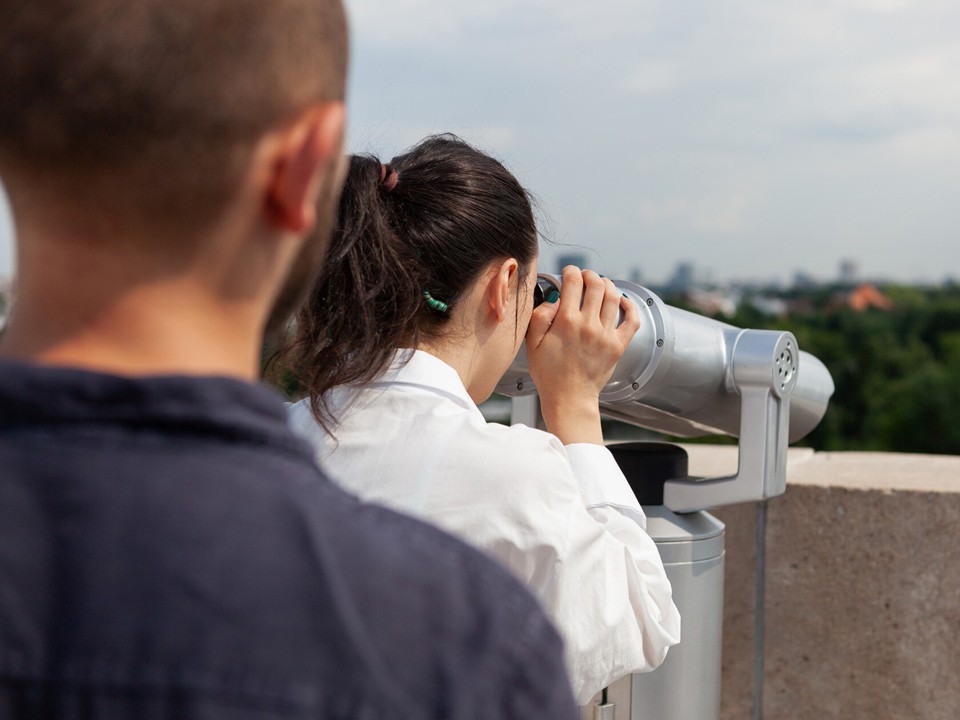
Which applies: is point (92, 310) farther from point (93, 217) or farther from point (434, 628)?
point (434, 628)

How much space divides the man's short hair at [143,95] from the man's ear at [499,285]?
3.51 feet

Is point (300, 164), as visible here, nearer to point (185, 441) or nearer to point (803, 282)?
point (185, 441)

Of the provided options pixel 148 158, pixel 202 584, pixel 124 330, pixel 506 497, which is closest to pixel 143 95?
pixel 148 158

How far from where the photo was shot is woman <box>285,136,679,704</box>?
150 centimetres

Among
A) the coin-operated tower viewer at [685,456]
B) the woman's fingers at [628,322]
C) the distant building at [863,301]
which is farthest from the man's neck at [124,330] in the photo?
the distant building at [863,301]

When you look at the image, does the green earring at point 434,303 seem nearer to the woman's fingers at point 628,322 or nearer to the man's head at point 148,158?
the woman's fingers at point 628,322

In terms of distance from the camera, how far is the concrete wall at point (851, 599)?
255 cm

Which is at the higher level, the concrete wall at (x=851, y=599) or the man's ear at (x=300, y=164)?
the man's ear at (x=300, y=164)

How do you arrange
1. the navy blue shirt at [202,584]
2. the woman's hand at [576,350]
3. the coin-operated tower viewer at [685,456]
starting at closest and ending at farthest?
the navy blue shirt at [202,584]
the woman's hand at [576,350]
the coin-operated tower viewer at [685,456]

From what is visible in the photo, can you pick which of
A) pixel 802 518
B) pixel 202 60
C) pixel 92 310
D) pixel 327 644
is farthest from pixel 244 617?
pixel 802 518

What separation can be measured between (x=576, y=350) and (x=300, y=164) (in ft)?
→ 4.00

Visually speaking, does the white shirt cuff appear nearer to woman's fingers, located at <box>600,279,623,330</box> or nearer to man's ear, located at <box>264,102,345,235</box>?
woman's fingers, located at <box>600,279,623,330</box>

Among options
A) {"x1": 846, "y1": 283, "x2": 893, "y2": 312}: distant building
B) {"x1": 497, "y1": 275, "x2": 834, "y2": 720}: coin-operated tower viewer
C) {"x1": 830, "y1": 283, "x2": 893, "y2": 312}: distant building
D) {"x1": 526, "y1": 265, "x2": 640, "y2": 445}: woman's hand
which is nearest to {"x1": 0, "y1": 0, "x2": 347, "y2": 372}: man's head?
{"x1": 526, "y1": 265, "x2": 640, "y2": 445}: woman's hand

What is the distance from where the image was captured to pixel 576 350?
1908 millimetres
